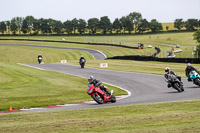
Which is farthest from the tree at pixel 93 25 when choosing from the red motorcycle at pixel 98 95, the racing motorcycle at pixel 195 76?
the red motorcycle at pixel 98 95

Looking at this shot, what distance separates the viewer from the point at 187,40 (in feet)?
404

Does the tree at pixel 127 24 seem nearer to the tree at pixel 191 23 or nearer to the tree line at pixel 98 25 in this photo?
the tree line at pixel 98 25

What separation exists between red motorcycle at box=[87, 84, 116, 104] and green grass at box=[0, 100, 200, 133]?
280 centimetres

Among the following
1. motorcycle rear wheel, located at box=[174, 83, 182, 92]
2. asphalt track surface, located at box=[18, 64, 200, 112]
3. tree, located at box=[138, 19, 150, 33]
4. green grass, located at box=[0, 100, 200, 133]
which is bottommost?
asphalt track surface, located at box=[18, 64, 200, 112]

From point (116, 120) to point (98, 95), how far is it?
567 cm

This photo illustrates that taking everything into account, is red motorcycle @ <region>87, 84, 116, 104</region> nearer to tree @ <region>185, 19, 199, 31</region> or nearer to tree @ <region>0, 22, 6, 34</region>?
tree @ <region>185, 19, 199, 31</region>

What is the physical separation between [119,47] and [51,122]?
7960 cm

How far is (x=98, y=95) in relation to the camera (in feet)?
52.6

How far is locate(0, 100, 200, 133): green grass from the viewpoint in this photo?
9.02 meters

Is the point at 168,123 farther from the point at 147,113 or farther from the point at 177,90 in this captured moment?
the point at 177,90

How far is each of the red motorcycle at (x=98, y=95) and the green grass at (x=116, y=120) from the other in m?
2.80

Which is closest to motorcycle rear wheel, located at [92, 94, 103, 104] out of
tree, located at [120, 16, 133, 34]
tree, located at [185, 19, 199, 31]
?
tree, located at [120, 16, 133, 34]

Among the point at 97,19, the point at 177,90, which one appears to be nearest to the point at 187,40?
the point at 97,19

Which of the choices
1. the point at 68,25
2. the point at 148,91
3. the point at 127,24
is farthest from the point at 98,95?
the point at 127,24
